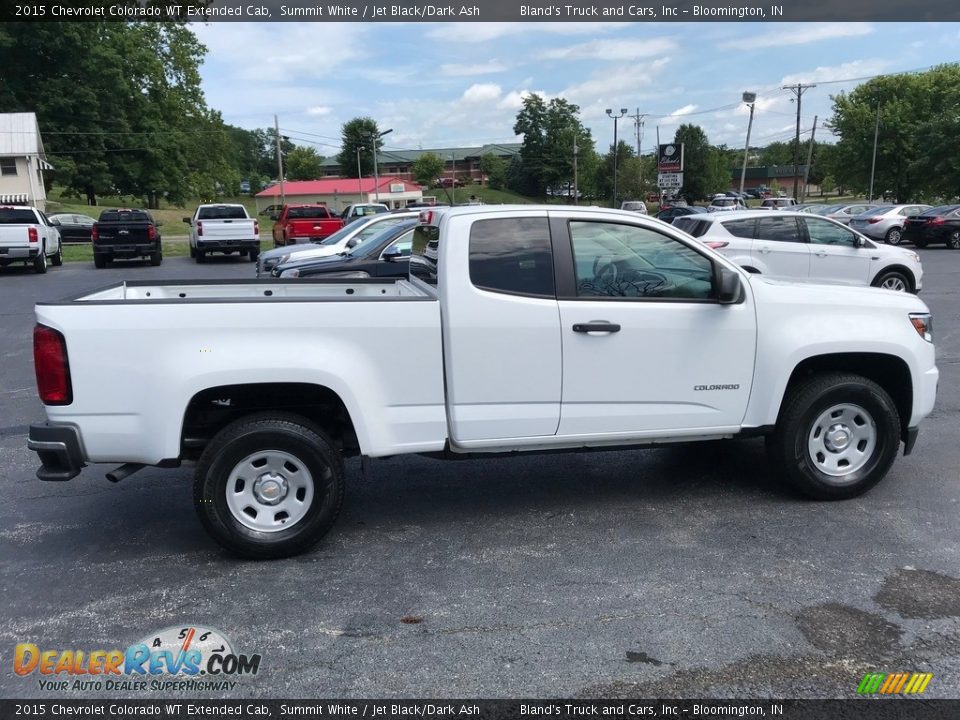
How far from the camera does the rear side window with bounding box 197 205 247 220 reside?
1094 inches

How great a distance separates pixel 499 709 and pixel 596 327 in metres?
2.30

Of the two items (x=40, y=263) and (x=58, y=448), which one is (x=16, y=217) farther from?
(x=58, y=448)

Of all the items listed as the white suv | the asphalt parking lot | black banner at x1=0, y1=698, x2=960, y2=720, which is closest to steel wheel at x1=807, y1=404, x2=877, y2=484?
the asphalt parking lot

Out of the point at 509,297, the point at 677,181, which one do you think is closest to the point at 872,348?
the point at 509,297

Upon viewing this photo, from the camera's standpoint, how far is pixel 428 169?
4562 inches

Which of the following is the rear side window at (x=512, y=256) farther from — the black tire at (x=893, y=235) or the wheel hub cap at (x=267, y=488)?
the black tire at (x=893, y=235)

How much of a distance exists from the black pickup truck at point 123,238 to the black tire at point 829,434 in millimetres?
23633

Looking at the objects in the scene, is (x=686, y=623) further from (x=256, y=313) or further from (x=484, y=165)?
(x=484, y=165)

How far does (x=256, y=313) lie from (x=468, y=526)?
5.94 feet

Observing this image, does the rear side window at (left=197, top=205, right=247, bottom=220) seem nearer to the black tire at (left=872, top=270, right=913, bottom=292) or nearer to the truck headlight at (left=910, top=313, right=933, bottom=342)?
the black tire at (left=872, top=270, right=913, bottom=292)

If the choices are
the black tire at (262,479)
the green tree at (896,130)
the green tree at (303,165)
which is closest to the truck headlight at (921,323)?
the black tire at (262,479)

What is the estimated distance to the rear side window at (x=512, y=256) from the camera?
486 centimetres

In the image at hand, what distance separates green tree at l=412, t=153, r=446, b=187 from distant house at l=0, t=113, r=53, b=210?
6948 cm

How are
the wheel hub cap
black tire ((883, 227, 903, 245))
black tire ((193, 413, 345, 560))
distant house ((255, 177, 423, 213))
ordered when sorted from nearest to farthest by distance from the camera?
black tire ((193, 413, 345, 560))
the wheel hub cap
black tire ((883, 227, 903, 245))
distant house ((255, 177, 423, 213))
